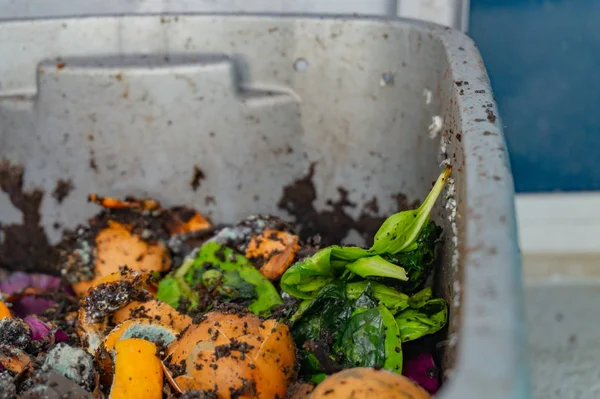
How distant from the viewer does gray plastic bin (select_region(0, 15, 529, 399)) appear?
4.24ft

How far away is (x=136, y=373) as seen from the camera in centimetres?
77

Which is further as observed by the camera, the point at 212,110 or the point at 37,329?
the point at 212,110

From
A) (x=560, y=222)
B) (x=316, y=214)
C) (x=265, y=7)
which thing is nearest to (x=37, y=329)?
(x=316, y=214)

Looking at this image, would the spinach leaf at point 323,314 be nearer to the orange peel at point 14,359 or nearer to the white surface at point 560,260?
the orange peel at point 14,359

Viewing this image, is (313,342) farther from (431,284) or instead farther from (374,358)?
(431,284)

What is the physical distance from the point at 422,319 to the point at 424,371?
0.07m

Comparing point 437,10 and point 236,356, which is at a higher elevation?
point 437,10

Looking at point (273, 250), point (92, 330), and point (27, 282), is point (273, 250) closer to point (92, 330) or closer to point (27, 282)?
point (92, 330)

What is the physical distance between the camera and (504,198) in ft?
2.11

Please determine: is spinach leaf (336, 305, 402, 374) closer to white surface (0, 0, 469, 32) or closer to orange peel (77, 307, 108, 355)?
orange peel (77, 307, 108, 355)

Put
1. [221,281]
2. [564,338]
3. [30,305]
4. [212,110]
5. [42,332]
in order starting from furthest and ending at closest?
[564,338] < [212,110] < [30,305] < [221,281] < [42,332]

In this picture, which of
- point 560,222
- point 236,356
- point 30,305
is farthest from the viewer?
point 560,222

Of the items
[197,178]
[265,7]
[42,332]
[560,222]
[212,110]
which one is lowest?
[560,222]

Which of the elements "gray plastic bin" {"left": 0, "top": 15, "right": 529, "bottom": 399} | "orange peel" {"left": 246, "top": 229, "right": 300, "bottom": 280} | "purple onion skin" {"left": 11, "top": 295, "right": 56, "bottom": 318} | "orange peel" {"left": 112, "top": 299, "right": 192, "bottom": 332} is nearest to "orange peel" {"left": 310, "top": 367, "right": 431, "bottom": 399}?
"orange peel" {"left": 112, "top": 299, "right": 192, "bottom": 332}
